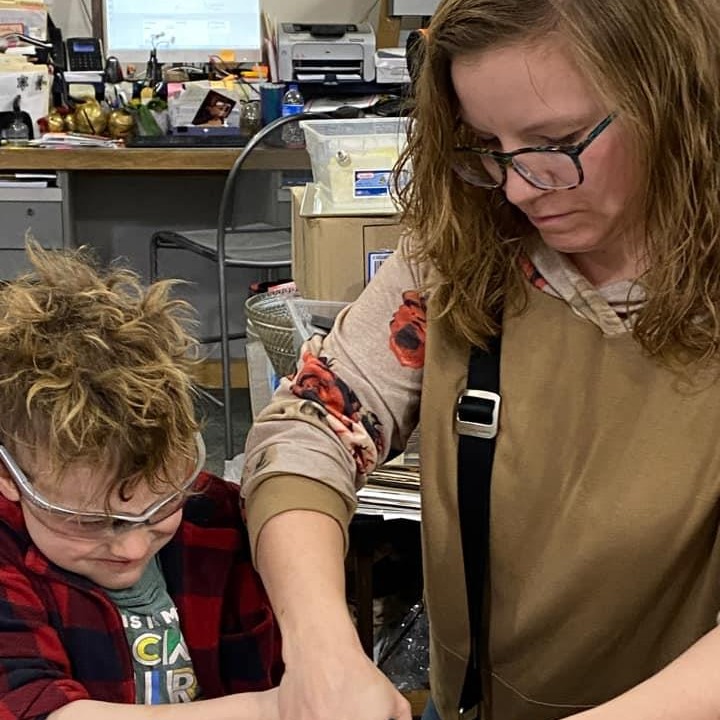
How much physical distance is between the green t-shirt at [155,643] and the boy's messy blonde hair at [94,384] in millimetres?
107

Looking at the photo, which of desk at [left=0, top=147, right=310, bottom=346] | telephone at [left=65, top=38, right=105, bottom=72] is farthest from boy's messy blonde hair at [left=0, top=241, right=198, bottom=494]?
telephone at [left=65, top=38, right=105, bottom=72]

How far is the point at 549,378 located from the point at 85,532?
1.36 feet

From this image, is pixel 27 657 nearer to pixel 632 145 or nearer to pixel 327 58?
pixel 632 145

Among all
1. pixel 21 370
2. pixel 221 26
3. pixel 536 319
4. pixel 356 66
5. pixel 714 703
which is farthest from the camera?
pixel 221 26

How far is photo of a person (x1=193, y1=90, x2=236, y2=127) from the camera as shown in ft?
11.4

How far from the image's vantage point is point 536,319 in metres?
1.01

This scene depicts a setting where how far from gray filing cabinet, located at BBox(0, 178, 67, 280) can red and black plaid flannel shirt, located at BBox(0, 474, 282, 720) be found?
2397 mm

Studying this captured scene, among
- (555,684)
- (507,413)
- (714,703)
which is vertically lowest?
(555,684)

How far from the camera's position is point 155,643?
99 cm

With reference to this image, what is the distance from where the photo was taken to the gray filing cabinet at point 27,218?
3.28 m

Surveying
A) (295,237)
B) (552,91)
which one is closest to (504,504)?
(552,91)

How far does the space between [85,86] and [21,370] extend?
2.89m

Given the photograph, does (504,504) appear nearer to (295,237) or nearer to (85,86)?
(295,237)

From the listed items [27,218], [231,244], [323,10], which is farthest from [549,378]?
[323,10]
